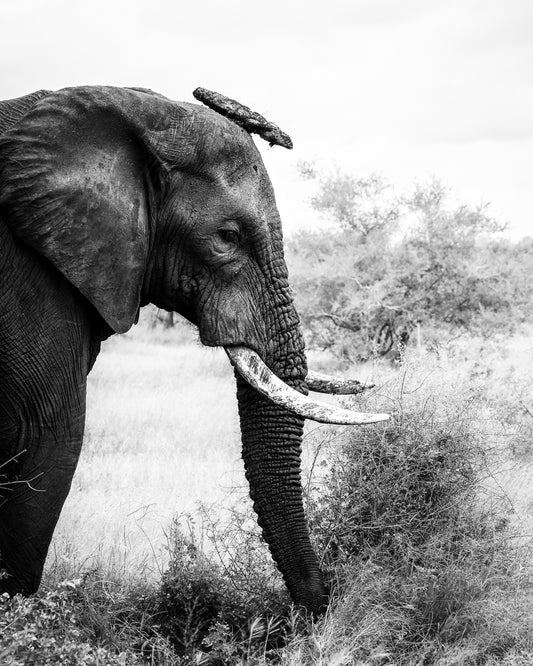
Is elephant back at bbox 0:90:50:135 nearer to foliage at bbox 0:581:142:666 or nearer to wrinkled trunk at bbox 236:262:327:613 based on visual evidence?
wrinkled trunk at bbox 236:262:327:613

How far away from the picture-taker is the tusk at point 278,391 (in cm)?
415

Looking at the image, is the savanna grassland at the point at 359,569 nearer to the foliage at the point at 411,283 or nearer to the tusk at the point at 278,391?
the tusk at the point at 278,391

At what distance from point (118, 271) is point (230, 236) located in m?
0.58

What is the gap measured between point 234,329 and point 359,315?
12.2 metres

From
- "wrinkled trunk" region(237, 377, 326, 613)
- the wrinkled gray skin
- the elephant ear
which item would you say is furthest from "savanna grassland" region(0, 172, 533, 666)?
the elephant ear

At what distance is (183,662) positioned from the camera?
4.25 m

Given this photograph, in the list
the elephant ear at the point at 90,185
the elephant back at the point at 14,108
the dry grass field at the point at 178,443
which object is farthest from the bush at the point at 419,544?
the elephant back at the point at 14,108

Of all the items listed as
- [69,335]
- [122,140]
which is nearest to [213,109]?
[122,140]

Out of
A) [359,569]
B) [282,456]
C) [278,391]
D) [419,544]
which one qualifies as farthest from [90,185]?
[419,544]

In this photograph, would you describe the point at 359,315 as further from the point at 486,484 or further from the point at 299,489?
the point at 299,489

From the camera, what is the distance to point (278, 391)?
14.2 ft

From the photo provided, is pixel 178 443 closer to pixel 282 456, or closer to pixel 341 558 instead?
pixel 341 558

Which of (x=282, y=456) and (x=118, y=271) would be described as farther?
(x=282, y=456)

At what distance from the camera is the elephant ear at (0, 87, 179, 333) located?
3.84m
